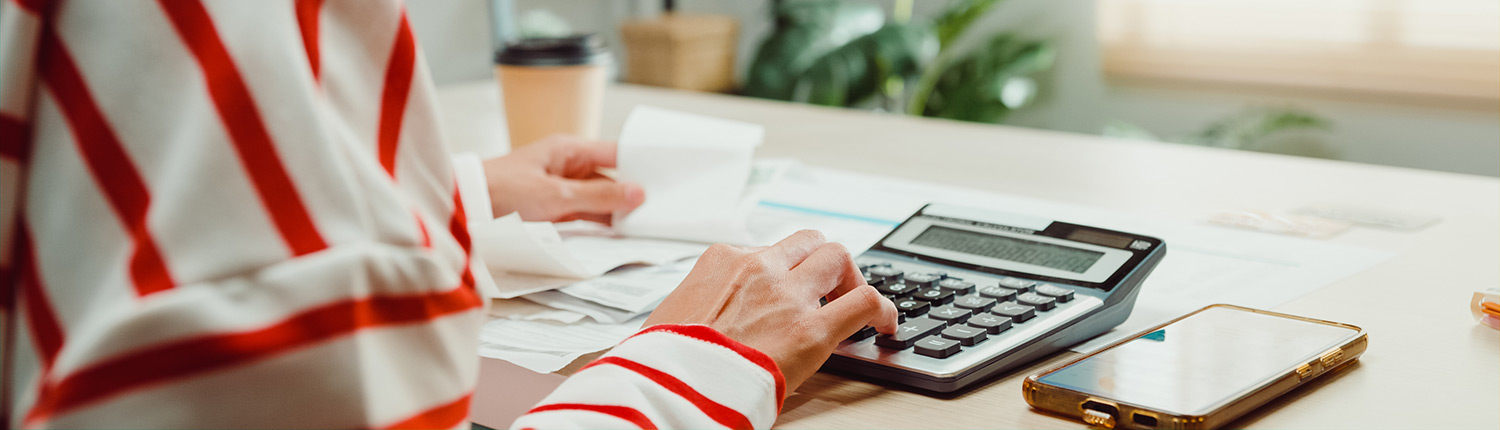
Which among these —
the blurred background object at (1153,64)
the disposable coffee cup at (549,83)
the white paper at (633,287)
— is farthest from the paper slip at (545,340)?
the blurred background object at (1153,64)

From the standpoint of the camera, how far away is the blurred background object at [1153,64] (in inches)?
101

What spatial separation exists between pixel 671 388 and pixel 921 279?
0.67 ft

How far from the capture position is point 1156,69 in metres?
2.96

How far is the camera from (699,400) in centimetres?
42

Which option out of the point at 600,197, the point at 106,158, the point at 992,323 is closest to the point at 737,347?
the point at 992,323

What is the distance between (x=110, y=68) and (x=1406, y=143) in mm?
2892

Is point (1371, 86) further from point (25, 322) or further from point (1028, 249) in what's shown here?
point (25, 322)

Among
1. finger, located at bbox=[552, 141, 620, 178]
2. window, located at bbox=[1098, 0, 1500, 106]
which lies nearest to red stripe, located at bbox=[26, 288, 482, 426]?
finger, located at bbox=[552, 141, 620, 178]

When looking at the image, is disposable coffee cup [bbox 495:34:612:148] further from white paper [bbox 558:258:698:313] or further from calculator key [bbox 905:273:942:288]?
calculator key [bbox 905:273:942:288]

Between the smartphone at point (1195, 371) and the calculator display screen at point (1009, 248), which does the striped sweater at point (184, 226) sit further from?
the calculator display screen at point (1009, 248)

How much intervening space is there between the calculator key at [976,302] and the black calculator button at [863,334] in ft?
0.16

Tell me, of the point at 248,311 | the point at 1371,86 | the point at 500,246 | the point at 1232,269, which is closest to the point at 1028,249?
the point at 1232,269

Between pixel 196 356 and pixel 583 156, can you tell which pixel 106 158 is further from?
pixel 583 156

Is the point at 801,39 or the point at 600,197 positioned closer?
the point at 600,197
